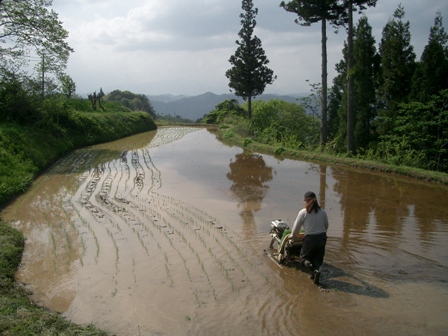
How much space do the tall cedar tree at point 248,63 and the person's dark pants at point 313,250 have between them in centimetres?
3089

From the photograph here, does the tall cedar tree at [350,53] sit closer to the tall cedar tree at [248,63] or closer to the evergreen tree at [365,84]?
the evergreen tree at [365,84]

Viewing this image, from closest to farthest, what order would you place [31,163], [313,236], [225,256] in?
[313,236], [225,256], [31,163]

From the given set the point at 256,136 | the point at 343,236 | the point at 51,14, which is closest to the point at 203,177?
the point at 343,236

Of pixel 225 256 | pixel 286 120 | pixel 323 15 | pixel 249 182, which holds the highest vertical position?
pixel 323 15

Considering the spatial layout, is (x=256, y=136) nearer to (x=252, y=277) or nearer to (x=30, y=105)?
(x=30, y=105)

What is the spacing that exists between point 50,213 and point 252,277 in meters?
5.93

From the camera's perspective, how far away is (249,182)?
537 inches

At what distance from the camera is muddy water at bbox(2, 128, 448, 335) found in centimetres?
504

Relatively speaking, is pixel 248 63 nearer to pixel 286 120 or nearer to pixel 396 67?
pixel 286 120

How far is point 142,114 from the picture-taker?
3525cm

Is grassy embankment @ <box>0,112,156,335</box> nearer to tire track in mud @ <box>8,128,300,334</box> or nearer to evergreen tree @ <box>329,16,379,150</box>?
tire track in mud @ <box>8,128,300,334</box>

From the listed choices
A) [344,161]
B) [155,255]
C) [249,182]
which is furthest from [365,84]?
[155,255]

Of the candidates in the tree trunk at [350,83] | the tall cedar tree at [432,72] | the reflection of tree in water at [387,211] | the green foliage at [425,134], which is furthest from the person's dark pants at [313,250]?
the tall cedar tree at [432,72]

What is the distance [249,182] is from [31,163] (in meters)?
8.00
